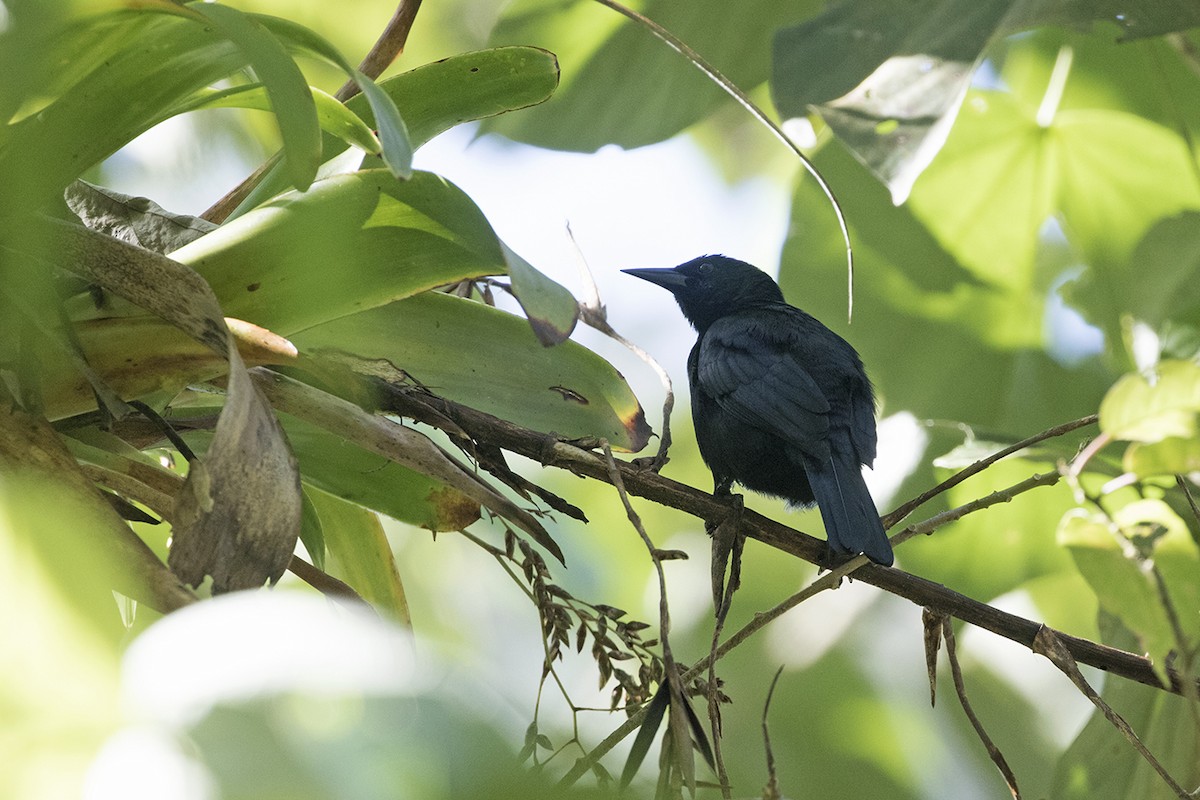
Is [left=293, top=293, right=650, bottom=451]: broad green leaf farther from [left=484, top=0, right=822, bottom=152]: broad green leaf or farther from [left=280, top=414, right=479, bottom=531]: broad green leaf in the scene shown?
[left=484, top=0, right=822, bottom=152]: broad green leaf

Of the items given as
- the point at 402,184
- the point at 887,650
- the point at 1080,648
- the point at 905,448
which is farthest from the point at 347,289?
the point at 887,650

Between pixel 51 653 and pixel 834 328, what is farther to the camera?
pixel 834 328

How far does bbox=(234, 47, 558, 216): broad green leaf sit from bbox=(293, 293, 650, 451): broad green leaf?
25cm

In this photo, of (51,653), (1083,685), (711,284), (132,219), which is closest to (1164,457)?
(1083,685)

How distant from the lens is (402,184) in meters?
1.49

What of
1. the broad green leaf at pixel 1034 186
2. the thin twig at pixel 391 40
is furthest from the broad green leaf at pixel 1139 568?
the broad green leaf at pixel 1034 186

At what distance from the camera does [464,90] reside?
1.72 m

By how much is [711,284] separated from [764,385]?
128cm

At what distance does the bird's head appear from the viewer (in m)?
4.39

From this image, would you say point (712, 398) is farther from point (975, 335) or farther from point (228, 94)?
point (228, 94)

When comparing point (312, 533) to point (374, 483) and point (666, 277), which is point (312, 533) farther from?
Result: point (666, 277)

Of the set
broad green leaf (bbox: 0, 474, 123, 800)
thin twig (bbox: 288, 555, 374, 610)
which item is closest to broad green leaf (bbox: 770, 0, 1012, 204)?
thin twig (bbox: 288, 555, 374, 610)

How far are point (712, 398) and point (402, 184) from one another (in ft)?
6.58

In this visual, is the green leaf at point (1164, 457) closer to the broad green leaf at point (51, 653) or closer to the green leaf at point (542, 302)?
the green leaf at point (542, 302)
